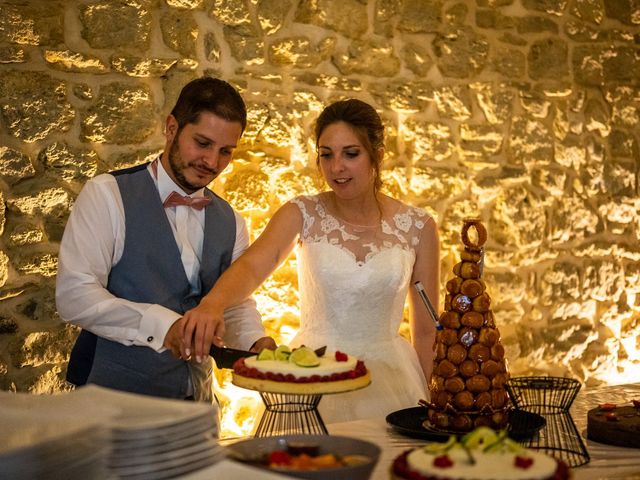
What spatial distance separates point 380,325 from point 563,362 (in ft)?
6.00

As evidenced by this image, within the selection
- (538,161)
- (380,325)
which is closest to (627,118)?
(538,161)

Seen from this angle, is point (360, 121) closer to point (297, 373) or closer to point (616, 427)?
point (297, 373)

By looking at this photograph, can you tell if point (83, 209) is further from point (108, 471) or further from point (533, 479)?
point (533, 479)

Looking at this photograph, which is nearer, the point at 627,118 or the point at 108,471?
the point at 108,471

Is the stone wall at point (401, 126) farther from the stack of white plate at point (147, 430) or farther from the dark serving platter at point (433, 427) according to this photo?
the stack of white plate at point (147, 430)

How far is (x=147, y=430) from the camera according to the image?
1.43m

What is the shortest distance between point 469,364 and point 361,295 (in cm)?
136

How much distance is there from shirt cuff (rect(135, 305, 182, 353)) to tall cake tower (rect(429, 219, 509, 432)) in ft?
3.00

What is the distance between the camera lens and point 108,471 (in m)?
1.44

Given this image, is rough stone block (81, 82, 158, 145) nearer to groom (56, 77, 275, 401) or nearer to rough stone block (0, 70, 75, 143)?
rough stone block (0, 70, 75, 143)

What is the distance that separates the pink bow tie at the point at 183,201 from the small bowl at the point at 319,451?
1429 mm

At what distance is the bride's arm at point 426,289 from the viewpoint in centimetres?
355

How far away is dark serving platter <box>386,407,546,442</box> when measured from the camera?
205 cm

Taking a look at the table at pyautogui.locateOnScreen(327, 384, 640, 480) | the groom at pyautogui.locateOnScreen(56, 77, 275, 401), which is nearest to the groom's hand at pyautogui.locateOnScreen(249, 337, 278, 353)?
the groom at pyautogui.locateOnScreen(56, 77, 275, 401)
